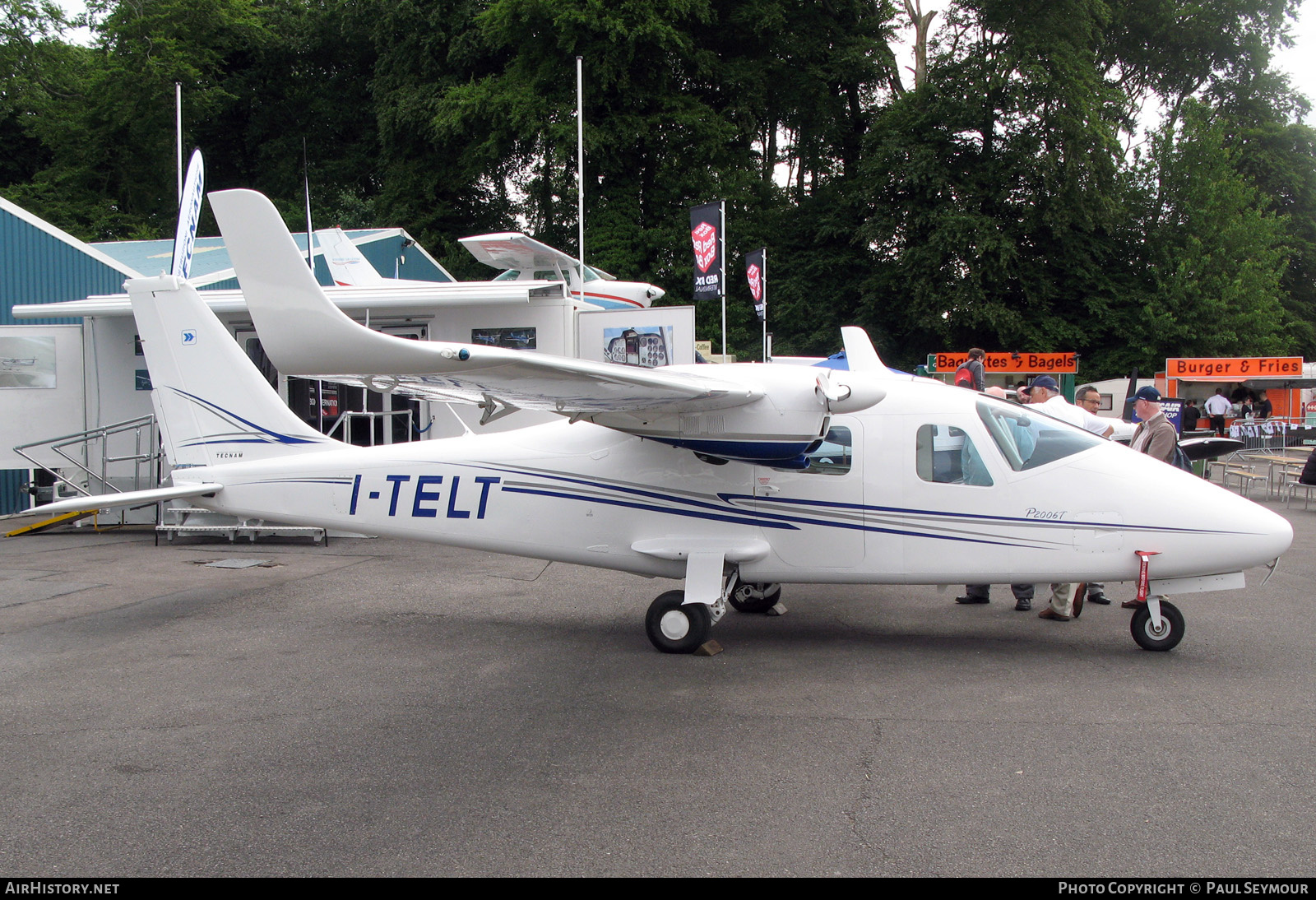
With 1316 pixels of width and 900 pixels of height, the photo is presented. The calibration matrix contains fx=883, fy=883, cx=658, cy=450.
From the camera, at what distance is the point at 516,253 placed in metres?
18.6

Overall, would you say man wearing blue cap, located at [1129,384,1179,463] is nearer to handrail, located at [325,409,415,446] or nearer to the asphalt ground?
the asphalt ground

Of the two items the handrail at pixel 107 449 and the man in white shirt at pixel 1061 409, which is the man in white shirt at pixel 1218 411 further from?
the handrail at pixel 107 449

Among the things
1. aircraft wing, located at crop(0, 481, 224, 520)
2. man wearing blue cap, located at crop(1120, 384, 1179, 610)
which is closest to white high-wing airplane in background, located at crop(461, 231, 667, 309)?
aircraft wing, located at crop(0, 481, 224, 520)

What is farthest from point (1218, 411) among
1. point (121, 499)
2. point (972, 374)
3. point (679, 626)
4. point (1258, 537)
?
point (121, 499)

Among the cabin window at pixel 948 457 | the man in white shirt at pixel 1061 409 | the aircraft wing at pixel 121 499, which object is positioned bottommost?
the aircraft wing at pixel 121 499

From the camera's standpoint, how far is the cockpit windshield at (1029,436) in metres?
6.31

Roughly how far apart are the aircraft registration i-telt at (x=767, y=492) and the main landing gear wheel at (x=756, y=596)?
3.23 feet

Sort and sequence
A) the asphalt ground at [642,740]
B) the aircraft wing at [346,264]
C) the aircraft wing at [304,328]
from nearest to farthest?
the asphalt ground at [642,740] < the aircraft wing at [304,328] < the aircraft wing at [346,264]

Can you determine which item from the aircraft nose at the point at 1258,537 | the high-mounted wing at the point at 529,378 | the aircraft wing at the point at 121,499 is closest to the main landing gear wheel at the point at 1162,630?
the aircraft nose at the point at 1258,537

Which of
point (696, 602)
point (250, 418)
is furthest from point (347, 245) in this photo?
point (696, 602)

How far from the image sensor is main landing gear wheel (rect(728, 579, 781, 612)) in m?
7.73

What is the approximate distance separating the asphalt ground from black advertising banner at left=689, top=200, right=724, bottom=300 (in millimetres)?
10511

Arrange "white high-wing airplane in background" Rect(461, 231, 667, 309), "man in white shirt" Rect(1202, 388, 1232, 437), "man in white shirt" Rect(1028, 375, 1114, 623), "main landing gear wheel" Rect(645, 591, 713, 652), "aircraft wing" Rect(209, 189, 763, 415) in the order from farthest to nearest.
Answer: "man in white shirt" Rect(1202, 388, 1232, 437)
"white high-wing airplane in background" Rect(461, 231, 667, 309)
"man in white shirt" Rect(1028, 375, 1114, 623)
"main landing gear wheel" Rect(645, 591, 713, 652)
"aircraft wing" Rect(209, 189, 763, 415)

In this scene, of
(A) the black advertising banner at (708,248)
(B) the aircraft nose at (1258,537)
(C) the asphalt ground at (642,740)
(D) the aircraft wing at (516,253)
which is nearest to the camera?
(C) the asphalt ground at (642,740)
